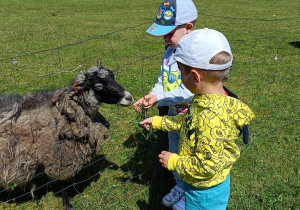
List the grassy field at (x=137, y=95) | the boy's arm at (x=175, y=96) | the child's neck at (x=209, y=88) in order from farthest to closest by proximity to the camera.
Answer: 1. the grassy field at (x=137, y=95)
2. the boy's arm at (x=175, y=96)
3. the child's neck at (x=209, y=88)

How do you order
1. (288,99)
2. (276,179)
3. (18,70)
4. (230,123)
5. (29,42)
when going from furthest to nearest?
(29,42)
(18,70)
(288,99)
(276,179)
(230,123)

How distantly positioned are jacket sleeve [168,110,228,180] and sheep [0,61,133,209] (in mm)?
1619

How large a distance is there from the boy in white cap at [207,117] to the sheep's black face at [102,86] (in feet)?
4.72

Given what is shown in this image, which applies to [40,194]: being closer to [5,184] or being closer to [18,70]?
[5,184]

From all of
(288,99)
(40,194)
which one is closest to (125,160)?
(40,194)

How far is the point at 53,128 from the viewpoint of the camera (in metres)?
3.30

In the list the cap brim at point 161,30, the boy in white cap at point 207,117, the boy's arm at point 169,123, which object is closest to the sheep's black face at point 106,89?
the cap brim at point 161,30

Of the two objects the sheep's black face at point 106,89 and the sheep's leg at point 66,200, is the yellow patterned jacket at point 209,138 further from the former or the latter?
the sheep's leg at point 66,200

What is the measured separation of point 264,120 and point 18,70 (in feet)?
20.9

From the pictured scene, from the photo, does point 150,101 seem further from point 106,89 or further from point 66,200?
point 66,200

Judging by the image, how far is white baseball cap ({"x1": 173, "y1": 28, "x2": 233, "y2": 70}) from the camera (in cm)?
182

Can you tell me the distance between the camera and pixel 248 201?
344cm

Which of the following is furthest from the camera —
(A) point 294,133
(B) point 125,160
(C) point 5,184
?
(A) point 294,133

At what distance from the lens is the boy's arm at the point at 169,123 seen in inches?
95.7
